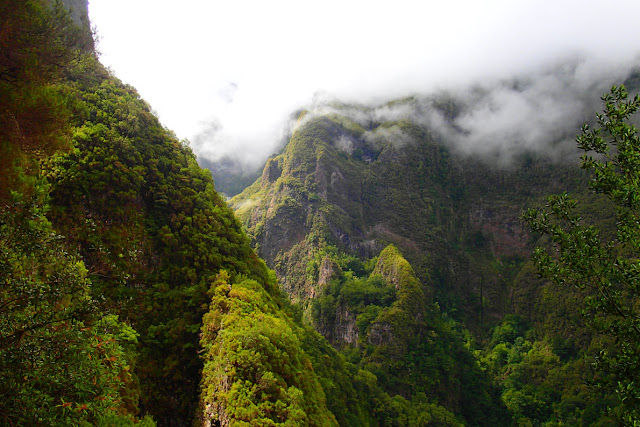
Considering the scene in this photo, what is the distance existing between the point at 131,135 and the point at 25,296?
90.6ft

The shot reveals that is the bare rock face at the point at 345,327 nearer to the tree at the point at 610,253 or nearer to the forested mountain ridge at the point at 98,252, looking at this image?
the forested mountain ridge at the point at 98,252

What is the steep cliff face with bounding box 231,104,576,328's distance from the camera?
385 feet

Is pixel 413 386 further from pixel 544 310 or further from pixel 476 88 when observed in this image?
pixel 476 88

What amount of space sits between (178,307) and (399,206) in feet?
386

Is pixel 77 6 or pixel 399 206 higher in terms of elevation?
pixel 77 6

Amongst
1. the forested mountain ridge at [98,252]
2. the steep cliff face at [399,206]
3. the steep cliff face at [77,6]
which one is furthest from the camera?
the steep cliff face at [399,206]

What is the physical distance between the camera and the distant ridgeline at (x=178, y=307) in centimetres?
764

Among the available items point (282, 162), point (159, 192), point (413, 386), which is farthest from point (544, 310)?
point (159, 192)

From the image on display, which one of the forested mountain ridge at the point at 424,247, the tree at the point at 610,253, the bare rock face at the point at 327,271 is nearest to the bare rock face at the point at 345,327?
the forested mountain ridge at the point at 424,247

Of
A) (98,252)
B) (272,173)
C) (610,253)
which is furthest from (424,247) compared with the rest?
(610,253)

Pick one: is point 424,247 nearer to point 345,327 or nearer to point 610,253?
point 345,327

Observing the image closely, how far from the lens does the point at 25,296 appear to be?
7086mm

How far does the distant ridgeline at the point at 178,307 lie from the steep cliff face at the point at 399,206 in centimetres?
344

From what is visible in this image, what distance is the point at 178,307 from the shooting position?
25547mm
